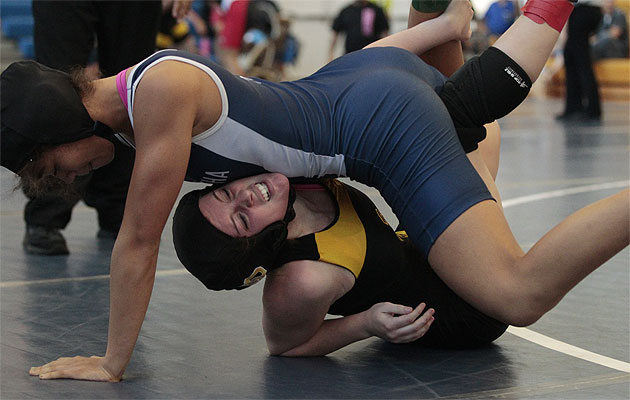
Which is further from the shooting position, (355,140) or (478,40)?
(478,40)

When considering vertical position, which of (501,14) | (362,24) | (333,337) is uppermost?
(333,337)

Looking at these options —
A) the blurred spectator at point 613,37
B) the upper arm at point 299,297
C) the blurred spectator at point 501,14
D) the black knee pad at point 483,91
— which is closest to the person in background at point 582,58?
the blurred spectator at point 613,37

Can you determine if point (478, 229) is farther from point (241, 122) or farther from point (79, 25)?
point (79, 25)

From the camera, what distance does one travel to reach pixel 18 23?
11.6 m

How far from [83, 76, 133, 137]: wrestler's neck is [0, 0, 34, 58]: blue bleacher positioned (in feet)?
30.7

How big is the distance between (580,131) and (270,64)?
5.24 meters

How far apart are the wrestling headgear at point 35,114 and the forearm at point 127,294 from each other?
29cm

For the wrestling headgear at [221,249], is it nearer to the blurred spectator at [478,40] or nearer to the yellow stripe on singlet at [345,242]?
the yellow stripe on singlet at [345,242]

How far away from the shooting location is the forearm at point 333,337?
2244 millimetres

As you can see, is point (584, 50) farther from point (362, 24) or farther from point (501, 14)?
point (501, 14)

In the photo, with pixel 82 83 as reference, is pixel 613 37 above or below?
below

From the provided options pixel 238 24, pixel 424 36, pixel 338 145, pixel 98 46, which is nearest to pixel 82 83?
pixel 338 145

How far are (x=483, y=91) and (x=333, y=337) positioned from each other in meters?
0.73

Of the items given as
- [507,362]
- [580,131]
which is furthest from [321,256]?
[580,131]
